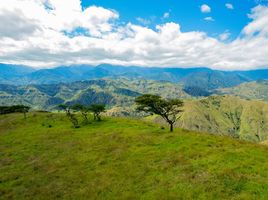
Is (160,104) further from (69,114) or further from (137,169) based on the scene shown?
(69,114)

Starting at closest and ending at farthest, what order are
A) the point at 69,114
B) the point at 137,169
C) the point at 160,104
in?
the point at 137,169 < the point at 160,104 < the point at 69,114

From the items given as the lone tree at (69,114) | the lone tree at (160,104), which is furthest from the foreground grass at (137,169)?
the lone tree at (69,114)

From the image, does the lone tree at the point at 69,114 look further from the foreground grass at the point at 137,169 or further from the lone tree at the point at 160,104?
the lone tree at the point at 160,104

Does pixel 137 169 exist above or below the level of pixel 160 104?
below

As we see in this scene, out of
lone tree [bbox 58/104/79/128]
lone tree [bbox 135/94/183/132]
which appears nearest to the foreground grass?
lone tree [bbox 135/94/183/132]

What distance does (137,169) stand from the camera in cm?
4003

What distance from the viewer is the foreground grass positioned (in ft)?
102

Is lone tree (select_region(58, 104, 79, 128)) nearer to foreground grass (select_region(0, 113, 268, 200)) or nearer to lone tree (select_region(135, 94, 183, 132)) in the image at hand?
foreground grass (select_region(0, 113, 268, 200))

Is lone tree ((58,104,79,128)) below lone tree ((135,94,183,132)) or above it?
below

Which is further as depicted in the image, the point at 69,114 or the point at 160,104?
the point at 69,114

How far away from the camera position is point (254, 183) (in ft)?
97.9

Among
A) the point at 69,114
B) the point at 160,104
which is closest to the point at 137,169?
the point at 160,104

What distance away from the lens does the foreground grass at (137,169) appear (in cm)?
3106

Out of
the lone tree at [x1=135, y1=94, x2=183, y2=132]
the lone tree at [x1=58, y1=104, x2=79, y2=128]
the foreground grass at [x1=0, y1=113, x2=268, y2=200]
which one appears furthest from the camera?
the lone tree at [x1=58, y1=104, x2=79, y2=128]
